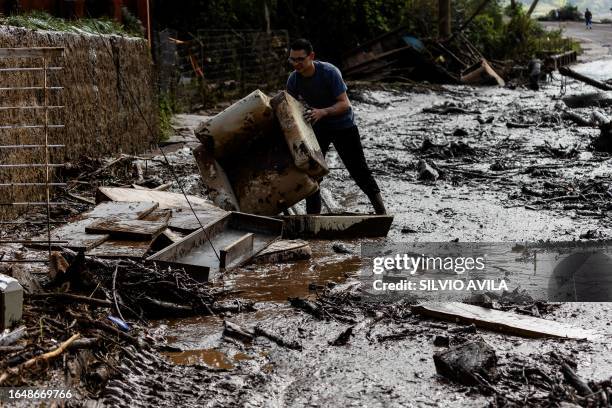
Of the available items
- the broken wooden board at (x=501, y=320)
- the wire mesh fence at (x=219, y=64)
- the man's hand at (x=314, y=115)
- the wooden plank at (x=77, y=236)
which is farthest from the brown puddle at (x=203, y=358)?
the wire mesh fence at (x=219, y=64)

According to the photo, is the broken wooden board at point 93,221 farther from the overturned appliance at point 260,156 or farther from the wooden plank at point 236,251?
the wooden plank at point 236,251

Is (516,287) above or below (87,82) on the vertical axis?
below

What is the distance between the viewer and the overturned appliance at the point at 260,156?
8.22 metres

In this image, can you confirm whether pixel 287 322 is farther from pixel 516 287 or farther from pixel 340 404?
pixel 516 287

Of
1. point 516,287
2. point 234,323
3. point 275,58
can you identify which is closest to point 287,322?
point 234,323

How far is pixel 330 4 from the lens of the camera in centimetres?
2859

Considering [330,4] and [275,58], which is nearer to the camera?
[275,58]

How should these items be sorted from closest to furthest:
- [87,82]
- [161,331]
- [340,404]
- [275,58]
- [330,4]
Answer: [340,404]
[161,331]
[87,82]
[275,58]
[330,4]

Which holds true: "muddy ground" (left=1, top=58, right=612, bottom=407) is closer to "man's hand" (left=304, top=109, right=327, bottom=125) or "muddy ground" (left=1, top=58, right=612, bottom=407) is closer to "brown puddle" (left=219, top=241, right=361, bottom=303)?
"brown puddle" (left=219, top=241, right=361, bottom=303)

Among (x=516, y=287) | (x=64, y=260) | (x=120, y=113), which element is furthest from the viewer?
(x=120, y=113)

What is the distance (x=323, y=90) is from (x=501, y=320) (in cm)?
360

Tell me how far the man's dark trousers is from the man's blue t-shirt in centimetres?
7

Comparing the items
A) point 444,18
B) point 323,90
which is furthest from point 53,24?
point 444,18

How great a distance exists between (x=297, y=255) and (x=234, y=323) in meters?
1.89
